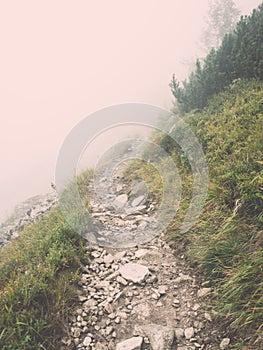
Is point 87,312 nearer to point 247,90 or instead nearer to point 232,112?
point 232,112

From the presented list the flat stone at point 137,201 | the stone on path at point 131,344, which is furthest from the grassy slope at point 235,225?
the flat stone at point 137,201

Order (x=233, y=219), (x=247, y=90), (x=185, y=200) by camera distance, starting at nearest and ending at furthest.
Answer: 1. (x=233, y=219)
2. (x=185, y=200)
3. (x=247, y=90)

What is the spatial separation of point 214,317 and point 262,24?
8.57 m

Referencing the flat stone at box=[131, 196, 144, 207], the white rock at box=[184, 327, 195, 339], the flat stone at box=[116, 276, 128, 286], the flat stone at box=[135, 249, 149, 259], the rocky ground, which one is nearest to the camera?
the white rock at box=[184, 327, 195, 339]

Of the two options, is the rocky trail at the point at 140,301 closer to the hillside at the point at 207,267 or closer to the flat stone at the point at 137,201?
the hillside at the point at 207,267

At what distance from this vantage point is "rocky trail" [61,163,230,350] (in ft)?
9.40

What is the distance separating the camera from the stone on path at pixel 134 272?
3.78 m

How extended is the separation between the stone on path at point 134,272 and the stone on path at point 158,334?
0.76 metres

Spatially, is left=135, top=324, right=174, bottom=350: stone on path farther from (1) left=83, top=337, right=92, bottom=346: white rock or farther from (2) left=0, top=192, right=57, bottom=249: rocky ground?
(2) left=0, top=192, right=57, bottom=249: rocky ground

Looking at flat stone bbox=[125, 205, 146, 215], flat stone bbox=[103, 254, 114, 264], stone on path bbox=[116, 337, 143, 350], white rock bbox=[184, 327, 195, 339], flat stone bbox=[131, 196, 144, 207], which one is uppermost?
flat stone bbox=[131, 196, 144, 207]

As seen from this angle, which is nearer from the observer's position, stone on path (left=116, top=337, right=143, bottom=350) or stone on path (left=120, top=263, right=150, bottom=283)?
stone on path (left=116, top=337, right=143, bottom=350)

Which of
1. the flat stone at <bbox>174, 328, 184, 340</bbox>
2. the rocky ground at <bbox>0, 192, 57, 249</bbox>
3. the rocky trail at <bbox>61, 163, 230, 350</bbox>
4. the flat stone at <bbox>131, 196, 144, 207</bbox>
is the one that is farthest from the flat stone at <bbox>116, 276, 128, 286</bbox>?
the rocky ground at <bbox>0, 192, 57, 249</bbox>

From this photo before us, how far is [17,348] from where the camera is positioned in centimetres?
268

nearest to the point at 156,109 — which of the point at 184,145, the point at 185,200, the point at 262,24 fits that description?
the point at 184,145
